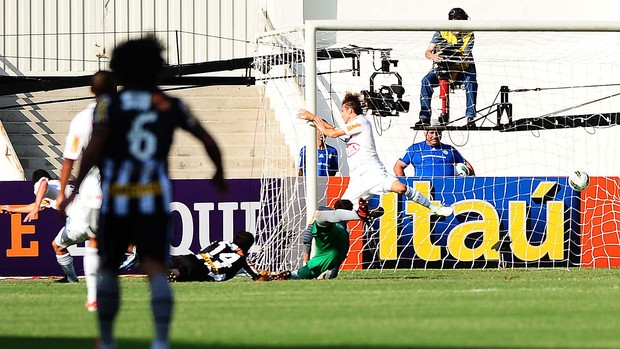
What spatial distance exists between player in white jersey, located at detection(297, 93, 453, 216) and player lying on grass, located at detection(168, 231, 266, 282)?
4.89 ft

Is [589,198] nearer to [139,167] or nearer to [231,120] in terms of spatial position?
[231,120]

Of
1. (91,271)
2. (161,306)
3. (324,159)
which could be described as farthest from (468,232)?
(161,306)

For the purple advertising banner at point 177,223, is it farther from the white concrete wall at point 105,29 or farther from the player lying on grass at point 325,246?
the white concrete wall at point 105,29

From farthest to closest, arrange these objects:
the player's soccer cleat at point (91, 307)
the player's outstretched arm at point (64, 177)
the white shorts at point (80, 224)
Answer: the white shorts at point (80, 224) < the player's soccer cleat at point (91, 307) < the player's outstretched arm at point (64, 177)

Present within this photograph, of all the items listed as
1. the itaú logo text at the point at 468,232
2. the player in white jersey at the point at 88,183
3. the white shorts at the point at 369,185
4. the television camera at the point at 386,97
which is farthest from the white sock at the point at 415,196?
the television camera at the point at 386,97

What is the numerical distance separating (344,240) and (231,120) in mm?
9229

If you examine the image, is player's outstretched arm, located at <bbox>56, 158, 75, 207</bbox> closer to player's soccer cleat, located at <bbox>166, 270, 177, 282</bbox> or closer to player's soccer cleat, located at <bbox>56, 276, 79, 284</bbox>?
player's soccer cleat, located at <bbox>166, 270, 177, 282</bbox>

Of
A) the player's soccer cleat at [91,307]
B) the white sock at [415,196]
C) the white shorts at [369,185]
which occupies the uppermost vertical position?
the white shorts at [369,185]

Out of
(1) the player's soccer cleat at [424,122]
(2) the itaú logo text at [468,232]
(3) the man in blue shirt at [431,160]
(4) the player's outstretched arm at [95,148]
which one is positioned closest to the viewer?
(4) the player's outstretched arm at [95,148]

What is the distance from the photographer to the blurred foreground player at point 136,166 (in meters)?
7.11

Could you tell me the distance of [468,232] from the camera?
17.4 meters

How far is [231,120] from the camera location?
79.0ft

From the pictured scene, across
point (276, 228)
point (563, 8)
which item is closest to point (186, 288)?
point (276, 228)

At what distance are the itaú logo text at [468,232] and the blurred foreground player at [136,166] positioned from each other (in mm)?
10139
